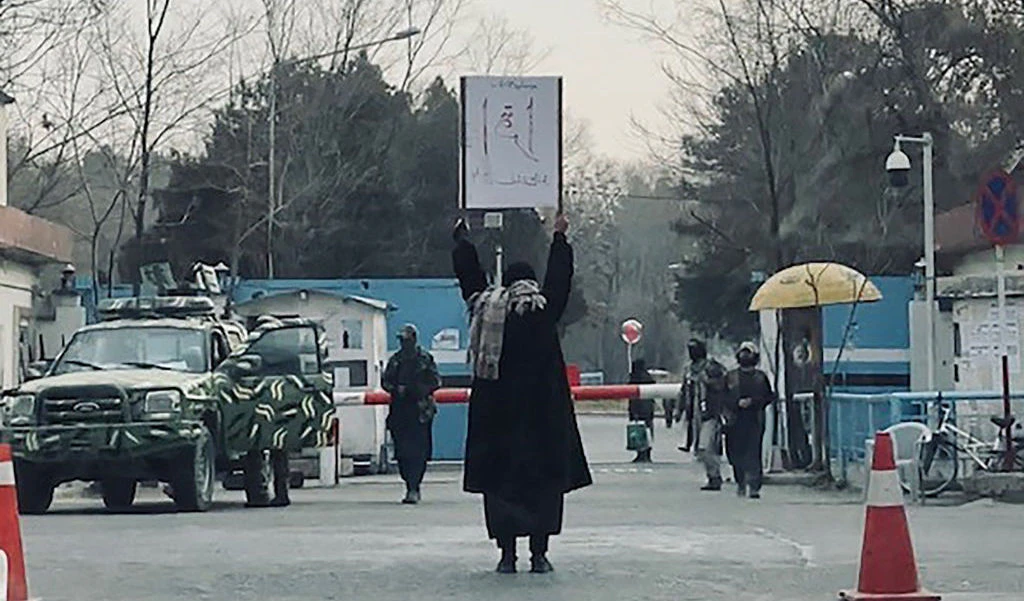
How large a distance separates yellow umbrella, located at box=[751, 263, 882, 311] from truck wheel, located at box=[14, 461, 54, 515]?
35.6 ft

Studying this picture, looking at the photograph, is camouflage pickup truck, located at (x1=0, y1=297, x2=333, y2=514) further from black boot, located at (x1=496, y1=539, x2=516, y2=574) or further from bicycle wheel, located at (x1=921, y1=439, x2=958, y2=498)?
black boot, located at (x1=496, y1=539, x2=516, y2=574)

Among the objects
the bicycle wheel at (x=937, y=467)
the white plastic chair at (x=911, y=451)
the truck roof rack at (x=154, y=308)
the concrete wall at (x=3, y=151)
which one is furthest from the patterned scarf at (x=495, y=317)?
the concrete wall at (x=3, y=151)

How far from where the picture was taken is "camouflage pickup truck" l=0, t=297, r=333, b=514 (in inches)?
780

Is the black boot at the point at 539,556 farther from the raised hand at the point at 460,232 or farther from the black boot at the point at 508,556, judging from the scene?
the raised hand at the point at 460,232

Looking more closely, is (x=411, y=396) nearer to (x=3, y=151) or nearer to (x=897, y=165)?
(x=897, y=165)

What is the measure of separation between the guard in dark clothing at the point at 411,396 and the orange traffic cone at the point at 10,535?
506 inches

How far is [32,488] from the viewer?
20281 millimetres

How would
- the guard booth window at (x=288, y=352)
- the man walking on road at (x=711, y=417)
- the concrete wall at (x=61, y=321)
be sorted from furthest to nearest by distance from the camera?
the concrete wall at (x=61, y=321)
the man walking on road at (x=711, y=417)
the guard booth window at (x=288, y=352)

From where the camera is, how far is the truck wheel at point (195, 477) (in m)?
20.1

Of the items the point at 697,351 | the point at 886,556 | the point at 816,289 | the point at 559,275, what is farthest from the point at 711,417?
the point at 886,556

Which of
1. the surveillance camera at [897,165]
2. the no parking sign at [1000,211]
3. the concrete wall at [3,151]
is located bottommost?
the no parking sign at [1000,211]

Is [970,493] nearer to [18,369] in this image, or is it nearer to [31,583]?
[31,583]

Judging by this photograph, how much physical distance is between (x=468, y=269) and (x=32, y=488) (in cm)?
837

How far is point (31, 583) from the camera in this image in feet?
40.8
